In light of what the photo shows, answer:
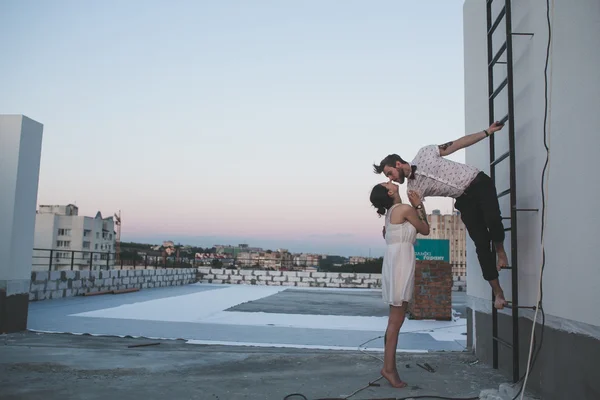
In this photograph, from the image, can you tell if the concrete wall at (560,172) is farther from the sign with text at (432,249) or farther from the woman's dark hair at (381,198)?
the sign with text at (432,249)

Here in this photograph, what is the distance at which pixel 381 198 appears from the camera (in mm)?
3074

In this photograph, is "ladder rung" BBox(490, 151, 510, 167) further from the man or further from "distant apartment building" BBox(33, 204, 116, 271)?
"distant apartment building" BBox(33, 204, 116, 271)

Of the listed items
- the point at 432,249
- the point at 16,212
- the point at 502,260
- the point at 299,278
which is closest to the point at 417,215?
the point at 502,260

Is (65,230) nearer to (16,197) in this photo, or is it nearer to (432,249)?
(432,249)

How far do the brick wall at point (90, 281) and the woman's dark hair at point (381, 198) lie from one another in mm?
7718

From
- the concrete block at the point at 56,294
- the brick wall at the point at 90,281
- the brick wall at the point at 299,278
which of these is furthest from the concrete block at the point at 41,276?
the brick wall at the point at 299,278

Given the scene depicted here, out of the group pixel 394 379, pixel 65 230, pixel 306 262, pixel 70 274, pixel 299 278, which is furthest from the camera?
pixel 65 230

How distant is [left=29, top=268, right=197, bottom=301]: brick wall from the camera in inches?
348

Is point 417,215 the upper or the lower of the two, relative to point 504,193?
lower

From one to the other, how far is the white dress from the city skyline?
4311 millimetres

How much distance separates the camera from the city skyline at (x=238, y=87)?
985 centimetres

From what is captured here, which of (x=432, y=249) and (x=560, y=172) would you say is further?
(x=432, y=249)

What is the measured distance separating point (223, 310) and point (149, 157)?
9.09 meters

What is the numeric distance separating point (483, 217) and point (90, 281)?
9.80m
